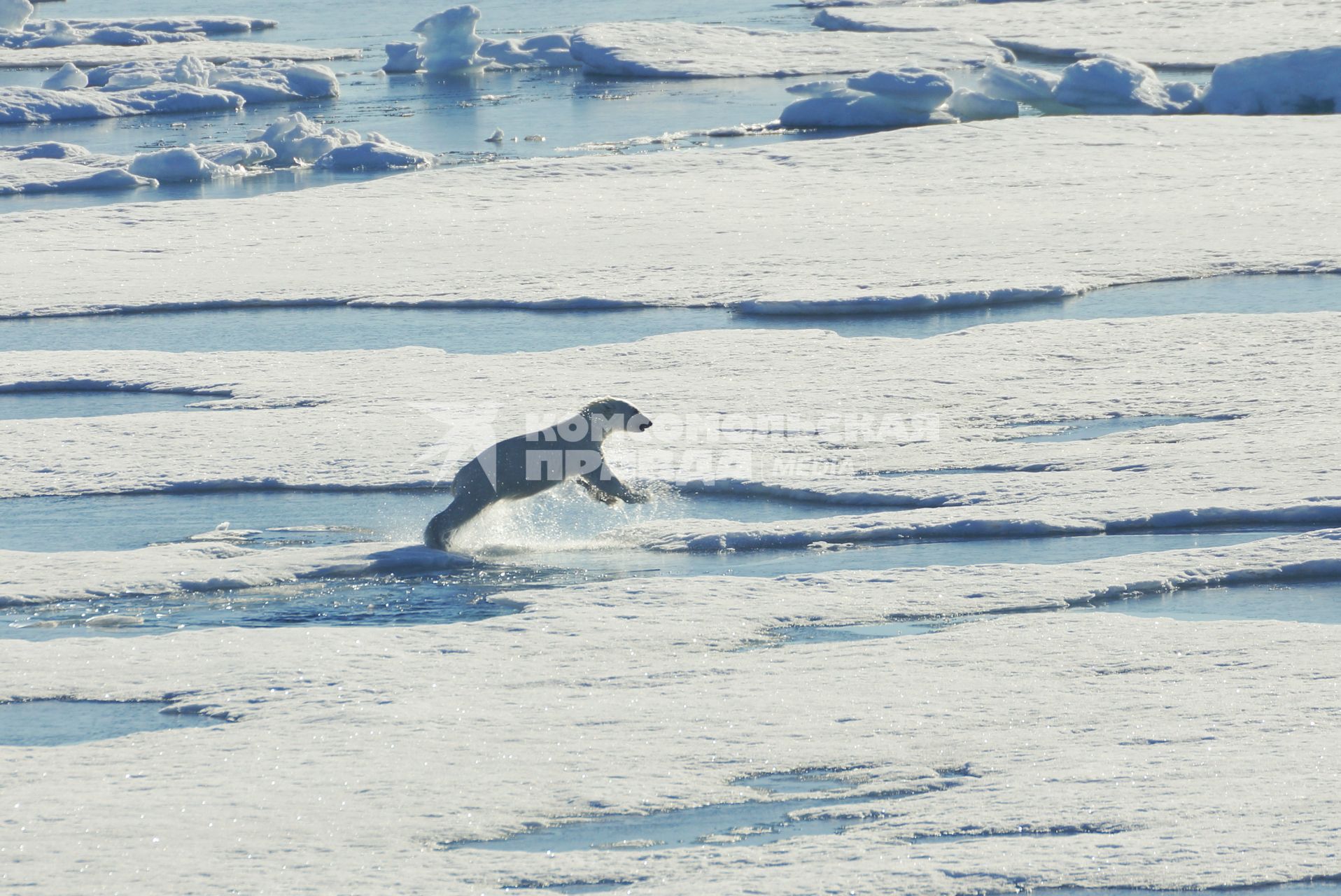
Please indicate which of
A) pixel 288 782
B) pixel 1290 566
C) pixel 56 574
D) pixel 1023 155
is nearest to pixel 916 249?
pixel 1023 155

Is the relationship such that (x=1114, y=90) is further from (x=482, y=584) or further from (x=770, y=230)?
(x=482, y=584)

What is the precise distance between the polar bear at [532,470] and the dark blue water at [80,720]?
5.03ft

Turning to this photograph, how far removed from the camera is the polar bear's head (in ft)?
19.5

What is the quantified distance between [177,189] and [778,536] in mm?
10812

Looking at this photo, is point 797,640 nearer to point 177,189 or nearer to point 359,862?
point 359,862

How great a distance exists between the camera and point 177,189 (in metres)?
14.8

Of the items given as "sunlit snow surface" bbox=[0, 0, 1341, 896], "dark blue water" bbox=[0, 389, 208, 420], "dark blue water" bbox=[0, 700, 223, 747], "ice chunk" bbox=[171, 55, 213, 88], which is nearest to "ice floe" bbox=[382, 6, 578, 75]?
"ice chunk" bbox=[171, 55, 213, 88]

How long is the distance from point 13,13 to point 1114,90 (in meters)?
20.0

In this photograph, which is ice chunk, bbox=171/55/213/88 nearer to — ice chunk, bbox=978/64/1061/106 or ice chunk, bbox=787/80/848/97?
ice chunk, bbox=787/80/848/97

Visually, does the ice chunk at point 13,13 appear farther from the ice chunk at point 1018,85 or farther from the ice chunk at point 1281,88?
the ice chunk at point 1281,88

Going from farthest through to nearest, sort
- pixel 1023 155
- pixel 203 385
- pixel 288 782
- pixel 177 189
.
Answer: pixel 177 189 < pixel 1023 155 < pixel 203 385 < pixel 288 782

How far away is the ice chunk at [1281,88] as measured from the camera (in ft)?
52.5

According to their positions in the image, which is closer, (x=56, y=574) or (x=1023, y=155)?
→ (x=56, y=574)

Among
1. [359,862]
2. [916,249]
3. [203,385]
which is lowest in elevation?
[359,862]
